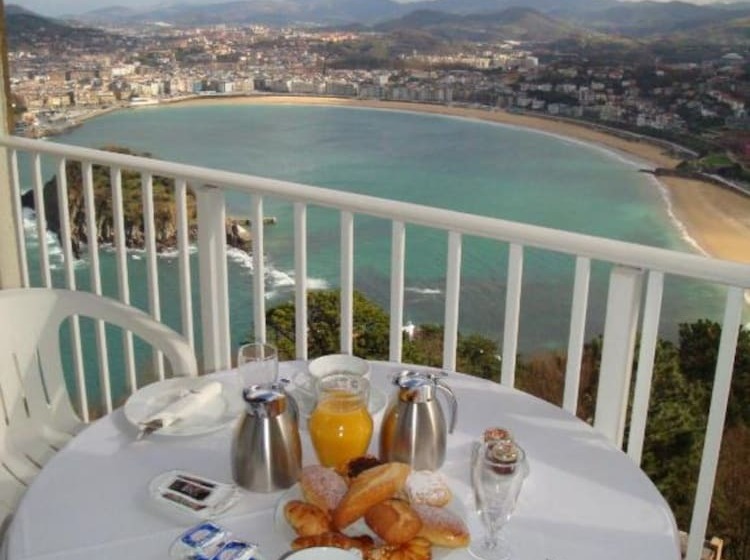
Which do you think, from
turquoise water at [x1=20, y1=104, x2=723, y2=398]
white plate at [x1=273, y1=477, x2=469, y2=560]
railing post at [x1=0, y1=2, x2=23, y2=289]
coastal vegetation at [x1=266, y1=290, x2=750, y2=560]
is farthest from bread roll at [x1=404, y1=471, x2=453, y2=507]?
coastal vegetation at [x1=266, y1=290, x2=750, y2=560]

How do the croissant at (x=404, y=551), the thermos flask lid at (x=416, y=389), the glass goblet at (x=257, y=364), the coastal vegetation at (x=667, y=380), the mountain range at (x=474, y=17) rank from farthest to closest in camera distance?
the coastal vegetation at (x=667, y=380) → the mountain range at (x=474, y=17) → the glass goblet at (x=257, y=364) → the thermos flask lid at (x=416, y=389) → the croissant at (x=404, y=551)

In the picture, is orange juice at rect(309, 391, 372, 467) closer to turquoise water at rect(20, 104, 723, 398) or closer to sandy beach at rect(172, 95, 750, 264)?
turquoise water at rect(20, 104, 723, 398)

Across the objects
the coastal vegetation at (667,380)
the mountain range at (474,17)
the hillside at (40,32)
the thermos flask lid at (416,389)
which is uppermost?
the mountain range at (474,17)

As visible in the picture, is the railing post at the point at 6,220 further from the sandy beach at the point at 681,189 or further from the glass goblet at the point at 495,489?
the glass goblet at the point at 495,489

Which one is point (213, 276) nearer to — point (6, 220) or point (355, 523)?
point (6, 220)

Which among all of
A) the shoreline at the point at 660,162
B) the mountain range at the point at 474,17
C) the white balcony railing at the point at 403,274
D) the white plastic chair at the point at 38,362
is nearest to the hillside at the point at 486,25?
the mountain range at the point at 474,17

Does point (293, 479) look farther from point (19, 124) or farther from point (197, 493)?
point (19, 124)

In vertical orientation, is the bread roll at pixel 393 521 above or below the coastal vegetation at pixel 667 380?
above
